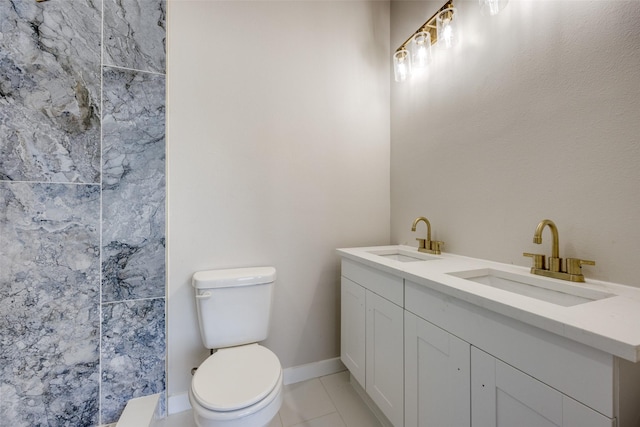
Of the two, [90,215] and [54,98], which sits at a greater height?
[54,98]

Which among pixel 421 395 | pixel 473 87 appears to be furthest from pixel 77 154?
pixel 473 87

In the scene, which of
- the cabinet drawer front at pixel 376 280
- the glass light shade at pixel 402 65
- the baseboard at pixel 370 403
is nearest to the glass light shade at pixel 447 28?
the glass light shade at pixel 402 65

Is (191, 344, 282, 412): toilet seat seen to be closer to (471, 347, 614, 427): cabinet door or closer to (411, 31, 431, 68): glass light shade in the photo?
(471, 347, 614, 427): cabinet door

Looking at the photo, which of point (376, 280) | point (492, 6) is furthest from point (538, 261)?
point (492, 6)

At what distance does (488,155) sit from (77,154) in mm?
2013

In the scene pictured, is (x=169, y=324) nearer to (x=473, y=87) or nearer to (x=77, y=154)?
(x=77, y=154)

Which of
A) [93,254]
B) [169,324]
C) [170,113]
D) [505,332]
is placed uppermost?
[170,113]

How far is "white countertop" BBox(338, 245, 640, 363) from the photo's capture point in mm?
523

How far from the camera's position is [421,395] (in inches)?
40.1

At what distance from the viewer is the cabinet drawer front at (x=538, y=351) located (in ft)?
1.79

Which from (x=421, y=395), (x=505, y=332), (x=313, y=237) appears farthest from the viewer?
(x=313, y=237)

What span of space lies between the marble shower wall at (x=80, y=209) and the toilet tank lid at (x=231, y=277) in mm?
Result: 245

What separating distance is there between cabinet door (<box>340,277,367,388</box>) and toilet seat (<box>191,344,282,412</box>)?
51 cm

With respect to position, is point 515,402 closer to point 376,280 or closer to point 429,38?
point 376,280
